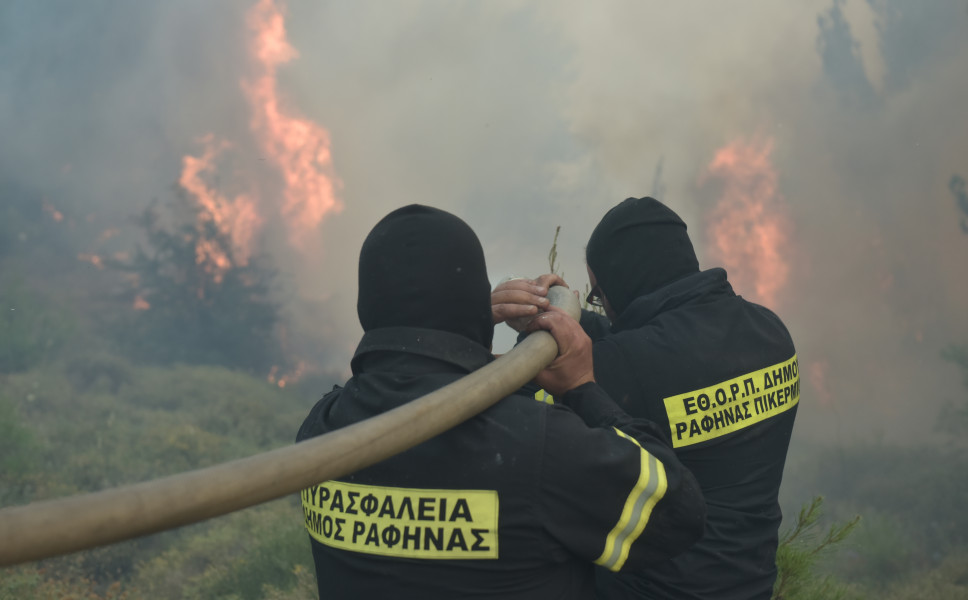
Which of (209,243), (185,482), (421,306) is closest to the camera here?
(185,482)

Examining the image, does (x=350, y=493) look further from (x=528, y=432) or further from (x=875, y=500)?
(x=875, y=500)

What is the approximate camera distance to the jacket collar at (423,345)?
2.01 m

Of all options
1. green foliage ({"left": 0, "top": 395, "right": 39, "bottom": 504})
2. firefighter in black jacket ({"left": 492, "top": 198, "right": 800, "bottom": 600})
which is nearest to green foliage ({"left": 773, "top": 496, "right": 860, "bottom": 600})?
firefighter in black jacket ({"left": 492, "top": 198, "right": 800, "bottom": 600})

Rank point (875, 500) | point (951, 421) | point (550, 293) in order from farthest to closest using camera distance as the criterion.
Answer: point (951, 421), point (875, 500), point (550, 293)

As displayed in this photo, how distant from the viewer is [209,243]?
158 ft

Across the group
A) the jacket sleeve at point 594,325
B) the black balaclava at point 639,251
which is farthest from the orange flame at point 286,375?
the black balaclava at point 639,251

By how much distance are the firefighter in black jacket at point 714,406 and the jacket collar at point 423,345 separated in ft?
1.66

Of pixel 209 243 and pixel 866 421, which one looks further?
pixel 209 243

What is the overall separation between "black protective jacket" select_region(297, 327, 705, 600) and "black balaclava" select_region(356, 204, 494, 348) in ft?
0.63

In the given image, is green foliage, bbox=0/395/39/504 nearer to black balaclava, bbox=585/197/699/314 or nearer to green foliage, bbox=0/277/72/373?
black balaclava, bbox=585/197/699/314

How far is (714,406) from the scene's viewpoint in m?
2.83

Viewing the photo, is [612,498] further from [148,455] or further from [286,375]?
[286,375]

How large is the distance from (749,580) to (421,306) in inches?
73.7

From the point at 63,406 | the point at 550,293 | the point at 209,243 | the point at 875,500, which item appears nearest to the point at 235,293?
the point at 209,243
